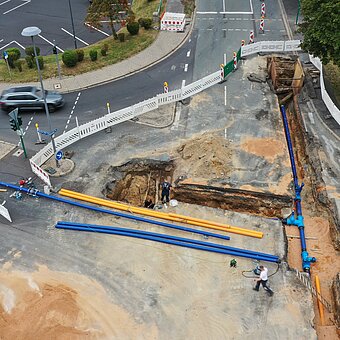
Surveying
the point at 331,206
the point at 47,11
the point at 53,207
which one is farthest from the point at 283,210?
the point at 47,11

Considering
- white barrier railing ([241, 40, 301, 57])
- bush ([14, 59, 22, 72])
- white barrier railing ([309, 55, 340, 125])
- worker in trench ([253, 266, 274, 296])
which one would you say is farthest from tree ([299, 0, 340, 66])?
bush ([14, 59, 22, 72])

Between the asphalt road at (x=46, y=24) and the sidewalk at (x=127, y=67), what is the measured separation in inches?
226

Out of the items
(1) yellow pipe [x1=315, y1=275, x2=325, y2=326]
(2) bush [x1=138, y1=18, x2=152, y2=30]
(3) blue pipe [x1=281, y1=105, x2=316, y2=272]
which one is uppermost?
(2) bush [x1=138, y1=18, x2=152, y2=30]

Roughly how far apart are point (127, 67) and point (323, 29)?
49.3 ft

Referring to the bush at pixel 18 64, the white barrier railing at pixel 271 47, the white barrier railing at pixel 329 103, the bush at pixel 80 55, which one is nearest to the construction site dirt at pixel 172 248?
the white barrier railing at pixel 329 103

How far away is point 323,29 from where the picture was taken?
28375 millimetres

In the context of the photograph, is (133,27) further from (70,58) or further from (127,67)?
(70,58)

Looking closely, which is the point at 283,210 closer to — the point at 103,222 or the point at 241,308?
the point at 241,308

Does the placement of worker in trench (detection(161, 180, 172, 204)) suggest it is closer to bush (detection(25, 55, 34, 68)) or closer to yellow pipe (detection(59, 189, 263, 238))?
yellow pipe (detection(59, 189, 263, 238))

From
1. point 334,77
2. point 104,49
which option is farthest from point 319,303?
point 104,49

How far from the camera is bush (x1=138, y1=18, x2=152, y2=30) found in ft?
134

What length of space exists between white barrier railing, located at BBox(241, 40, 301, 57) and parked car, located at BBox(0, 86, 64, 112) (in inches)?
609

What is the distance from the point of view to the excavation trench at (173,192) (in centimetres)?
2467

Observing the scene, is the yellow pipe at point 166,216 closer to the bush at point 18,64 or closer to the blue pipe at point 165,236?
the blue pipe at point 165,236
